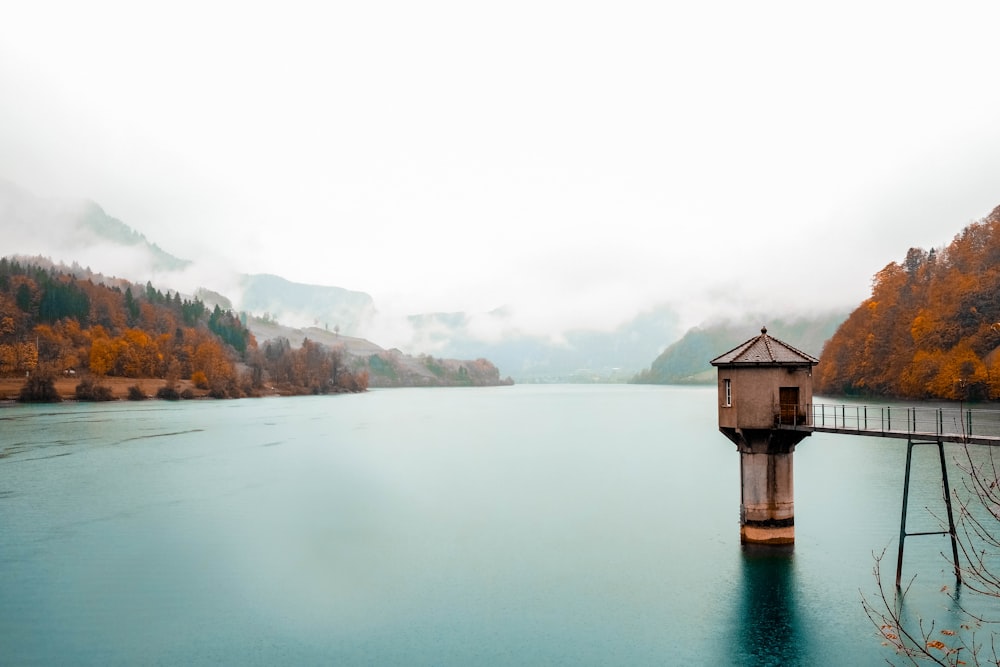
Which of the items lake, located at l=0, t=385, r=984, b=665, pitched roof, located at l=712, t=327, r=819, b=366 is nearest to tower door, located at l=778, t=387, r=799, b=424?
pitched roof, located at l=712, t=327, r=819, b=366

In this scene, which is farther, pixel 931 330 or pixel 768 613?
pixel 931 330

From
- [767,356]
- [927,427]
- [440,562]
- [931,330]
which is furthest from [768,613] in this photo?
[931,330]

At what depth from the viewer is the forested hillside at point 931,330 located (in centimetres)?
10554

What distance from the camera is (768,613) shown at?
28.7m

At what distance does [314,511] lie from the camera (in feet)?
165

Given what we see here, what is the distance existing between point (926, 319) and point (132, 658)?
136 metres

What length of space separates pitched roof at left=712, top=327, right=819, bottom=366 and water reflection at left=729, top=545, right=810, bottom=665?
9765 mm

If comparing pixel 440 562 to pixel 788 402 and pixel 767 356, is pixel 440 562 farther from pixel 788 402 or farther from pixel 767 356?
pixel 767 356

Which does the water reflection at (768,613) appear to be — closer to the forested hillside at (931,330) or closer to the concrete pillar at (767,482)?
the concrete pillar at (767,482)

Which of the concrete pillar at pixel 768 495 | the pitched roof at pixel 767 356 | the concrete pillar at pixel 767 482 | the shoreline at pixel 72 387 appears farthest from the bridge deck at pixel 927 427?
the shoreline at pixel 72 387

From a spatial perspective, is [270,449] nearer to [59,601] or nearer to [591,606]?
[59,601]

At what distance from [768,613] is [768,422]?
30.2 ft

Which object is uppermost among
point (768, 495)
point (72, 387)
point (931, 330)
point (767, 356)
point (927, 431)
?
point (931, 330)

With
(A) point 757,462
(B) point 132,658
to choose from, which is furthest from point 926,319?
(B) point 132,658
